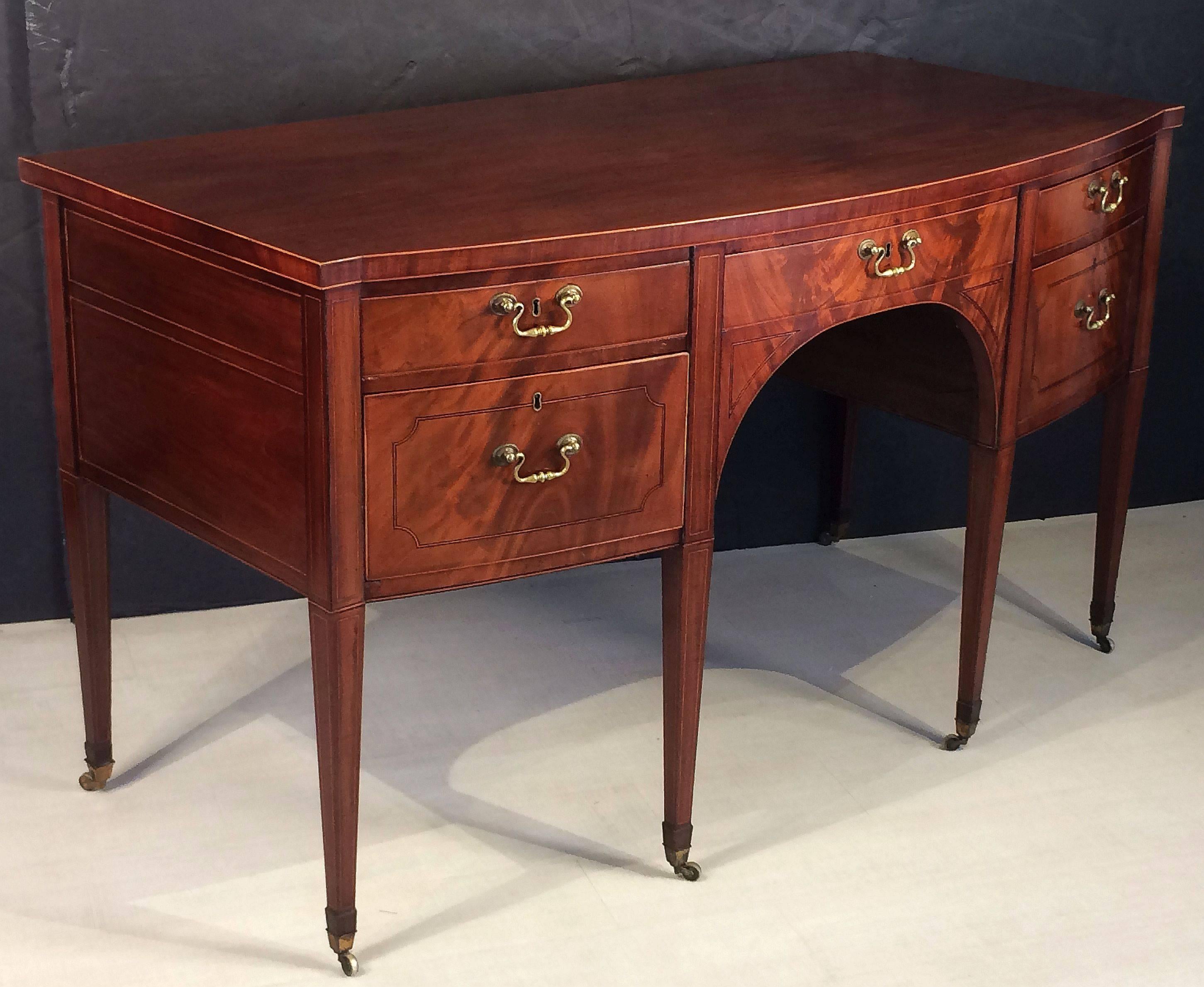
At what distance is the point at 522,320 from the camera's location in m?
1.90

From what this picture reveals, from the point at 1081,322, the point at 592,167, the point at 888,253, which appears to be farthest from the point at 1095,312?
the point at 592,167

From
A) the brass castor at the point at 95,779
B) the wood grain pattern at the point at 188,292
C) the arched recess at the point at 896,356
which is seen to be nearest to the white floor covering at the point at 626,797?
the brass castor at the point at 95,779

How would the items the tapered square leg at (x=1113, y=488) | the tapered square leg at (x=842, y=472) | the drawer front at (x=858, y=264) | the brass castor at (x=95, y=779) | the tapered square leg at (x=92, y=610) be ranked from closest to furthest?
1. the drawer front at (x=858, y=264)
2. the tapered square leg at (x=92, y=610)
3. the brass castor at (x=95, y=779)
4. the tapered square leg at (x=1113, y=488)
5. the tapered square leg at (x=842, y=472)

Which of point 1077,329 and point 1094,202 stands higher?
point 1094,202

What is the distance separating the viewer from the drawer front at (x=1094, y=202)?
2.40m

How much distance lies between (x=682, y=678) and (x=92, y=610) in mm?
819

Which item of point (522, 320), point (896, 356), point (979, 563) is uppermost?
point (522, 320)

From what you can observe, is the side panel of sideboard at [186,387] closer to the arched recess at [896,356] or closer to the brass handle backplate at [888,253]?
the arched recess at [896,356]

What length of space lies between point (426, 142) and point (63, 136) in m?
0.65

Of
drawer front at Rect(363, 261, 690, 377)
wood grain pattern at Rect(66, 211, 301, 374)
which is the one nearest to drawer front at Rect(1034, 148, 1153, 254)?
drawer front at Rect(363, 261, 690, 377)

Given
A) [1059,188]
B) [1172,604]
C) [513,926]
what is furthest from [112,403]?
[1172,604]

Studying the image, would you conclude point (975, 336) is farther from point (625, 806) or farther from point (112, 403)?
point (112, 403)

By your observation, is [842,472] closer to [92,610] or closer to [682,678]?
[682,678]

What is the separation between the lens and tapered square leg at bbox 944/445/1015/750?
8.27ft
